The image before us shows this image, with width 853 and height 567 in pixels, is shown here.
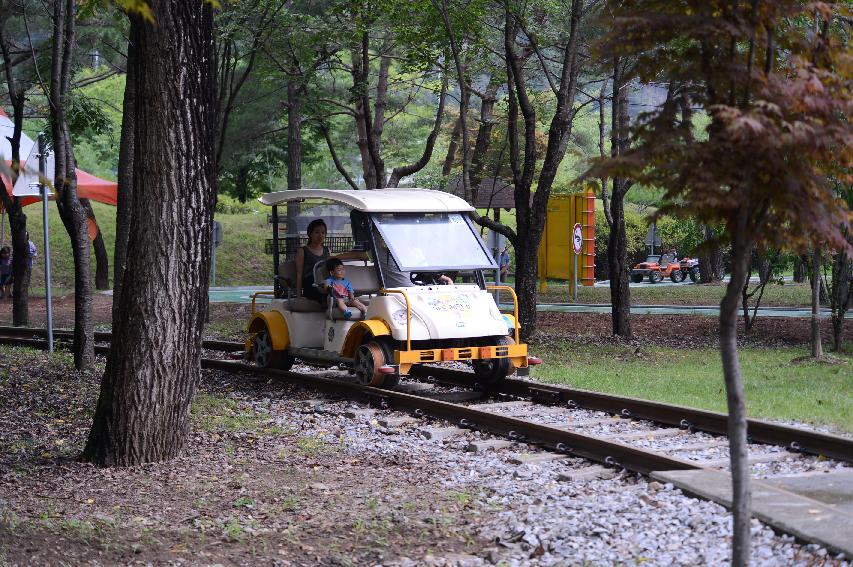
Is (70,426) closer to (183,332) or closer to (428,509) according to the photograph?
(183,332)

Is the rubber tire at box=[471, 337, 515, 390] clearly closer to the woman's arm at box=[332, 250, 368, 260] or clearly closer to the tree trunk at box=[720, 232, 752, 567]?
the woman's arm at box=[332, 250, 368, 260]

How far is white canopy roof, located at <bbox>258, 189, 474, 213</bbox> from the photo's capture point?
43.8ft

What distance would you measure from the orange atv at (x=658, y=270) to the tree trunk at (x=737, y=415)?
37.7 m

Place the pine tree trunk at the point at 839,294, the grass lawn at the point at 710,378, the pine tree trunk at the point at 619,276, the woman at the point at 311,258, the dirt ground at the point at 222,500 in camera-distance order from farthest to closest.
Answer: the pine tree trunk at the point at 619,276
the pine tree trunk at the point at 839,294
the woman at the point at 311,258
the grass lawn at the point at 710,378
the dirt ground at the point at 222,500

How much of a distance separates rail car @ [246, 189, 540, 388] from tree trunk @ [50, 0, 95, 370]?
2486 millimetres

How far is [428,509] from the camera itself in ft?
25.1

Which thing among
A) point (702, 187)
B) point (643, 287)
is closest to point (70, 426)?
point (702, 187)

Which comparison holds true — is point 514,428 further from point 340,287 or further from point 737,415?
point 737,415

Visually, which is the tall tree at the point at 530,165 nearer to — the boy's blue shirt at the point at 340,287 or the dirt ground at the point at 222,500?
the boy's blue shirt at the point at 340,287

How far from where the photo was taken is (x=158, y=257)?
30.9ft

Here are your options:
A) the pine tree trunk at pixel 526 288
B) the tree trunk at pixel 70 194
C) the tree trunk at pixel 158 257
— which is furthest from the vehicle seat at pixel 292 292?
the pine tree trunk at pixel 526 288

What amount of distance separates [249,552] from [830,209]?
395 centimetres

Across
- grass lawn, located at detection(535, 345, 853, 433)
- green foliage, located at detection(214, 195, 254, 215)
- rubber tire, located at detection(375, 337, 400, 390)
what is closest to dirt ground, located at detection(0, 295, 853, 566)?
rubber tire, located at detection(375, 337, 400, 390)

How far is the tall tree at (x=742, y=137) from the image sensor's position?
5391 millimetres
